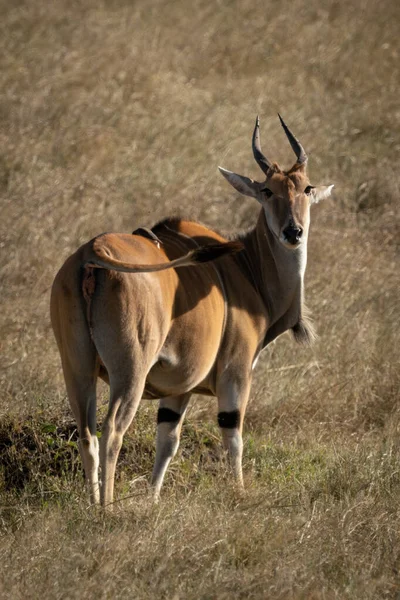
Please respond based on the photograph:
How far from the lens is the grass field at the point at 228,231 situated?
15.6ft

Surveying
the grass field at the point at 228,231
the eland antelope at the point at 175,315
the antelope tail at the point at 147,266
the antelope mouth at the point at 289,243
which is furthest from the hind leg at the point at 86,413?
the antelope mouth at the point at 289,243

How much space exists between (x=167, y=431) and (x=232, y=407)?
43cm

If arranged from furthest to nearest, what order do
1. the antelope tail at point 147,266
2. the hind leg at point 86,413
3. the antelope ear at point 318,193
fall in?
the antelope ear at point 318,193 → the hind leg at point 86,413 → the antelope tail at point 147,266

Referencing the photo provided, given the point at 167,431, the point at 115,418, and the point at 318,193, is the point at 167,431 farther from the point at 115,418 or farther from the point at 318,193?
the point at 318,193

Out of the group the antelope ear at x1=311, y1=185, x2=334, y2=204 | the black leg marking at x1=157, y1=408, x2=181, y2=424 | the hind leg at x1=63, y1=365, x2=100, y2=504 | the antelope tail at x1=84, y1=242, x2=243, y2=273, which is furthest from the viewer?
the antelope ear at x1=311, y1=185, x2=334, y2=204

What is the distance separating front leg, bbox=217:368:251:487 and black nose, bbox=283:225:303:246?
843 mm

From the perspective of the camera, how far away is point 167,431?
6.25 metres

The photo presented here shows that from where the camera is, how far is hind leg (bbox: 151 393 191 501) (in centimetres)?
615

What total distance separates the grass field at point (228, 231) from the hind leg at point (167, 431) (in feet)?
0.39

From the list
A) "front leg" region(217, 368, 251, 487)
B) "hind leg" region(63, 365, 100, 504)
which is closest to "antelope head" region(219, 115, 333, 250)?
"front leg" region(217, 368, 251, 487)

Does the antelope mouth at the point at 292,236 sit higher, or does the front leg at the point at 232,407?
the antelope mouth at the point at 292,236

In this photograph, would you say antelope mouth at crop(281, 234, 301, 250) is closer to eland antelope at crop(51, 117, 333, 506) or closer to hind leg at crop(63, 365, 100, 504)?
eland antelope at crop(51, 117, 333, 506)

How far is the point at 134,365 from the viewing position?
512cm

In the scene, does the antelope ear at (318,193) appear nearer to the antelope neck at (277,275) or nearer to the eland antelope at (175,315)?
the eland antelope at (175,315)
